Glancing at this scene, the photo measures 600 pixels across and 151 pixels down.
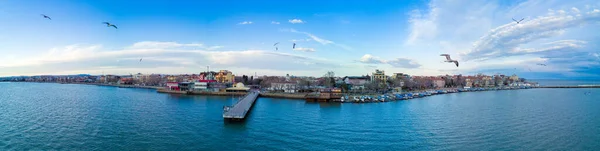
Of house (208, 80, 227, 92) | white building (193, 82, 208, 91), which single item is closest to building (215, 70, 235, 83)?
house (208, 80, 227, 92)

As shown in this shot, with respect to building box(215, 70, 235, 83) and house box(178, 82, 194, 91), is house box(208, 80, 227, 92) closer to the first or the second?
house box(178, 82, 194, 91)

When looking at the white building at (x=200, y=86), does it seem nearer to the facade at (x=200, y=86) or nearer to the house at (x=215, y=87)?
the facade at (x=200, y=86)

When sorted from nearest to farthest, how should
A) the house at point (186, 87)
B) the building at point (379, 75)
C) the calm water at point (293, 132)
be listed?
the calm water at point (293, 132) < the house at point (186, 87) < the building at point (379, 75)

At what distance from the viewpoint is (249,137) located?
814 cm

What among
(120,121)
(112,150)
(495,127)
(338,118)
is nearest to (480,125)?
(495,127)

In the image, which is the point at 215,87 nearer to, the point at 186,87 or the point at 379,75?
the point at 186,87

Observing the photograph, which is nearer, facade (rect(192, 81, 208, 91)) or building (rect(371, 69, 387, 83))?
facade (rect(192, 81, 208, 91))

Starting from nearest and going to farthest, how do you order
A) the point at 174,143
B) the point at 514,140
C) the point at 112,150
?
the point at 112,150, the point at 174,143, the point at 514,140

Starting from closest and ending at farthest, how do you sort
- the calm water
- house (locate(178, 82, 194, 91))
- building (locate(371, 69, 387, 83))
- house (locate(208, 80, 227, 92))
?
the calm water
house (locate(208, 80, 227, 92))
house (locate(178, 82, 194, 91))
building (locate(371, 69, 387, 83))

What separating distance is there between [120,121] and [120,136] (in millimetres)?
2566

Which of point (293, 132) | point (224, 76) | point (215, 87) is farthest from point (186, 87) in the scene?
point (293, 132)

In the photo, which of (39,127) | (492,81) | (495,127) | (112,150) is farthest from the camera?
(492,81)

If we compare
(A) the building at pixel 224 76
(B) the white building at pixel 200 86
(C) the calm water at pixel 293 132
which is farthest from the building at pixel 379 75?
(C) the calm water at pixel 293 132

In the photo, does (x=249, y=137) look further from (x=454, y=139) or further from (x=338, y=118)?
(x=454, y=139)
